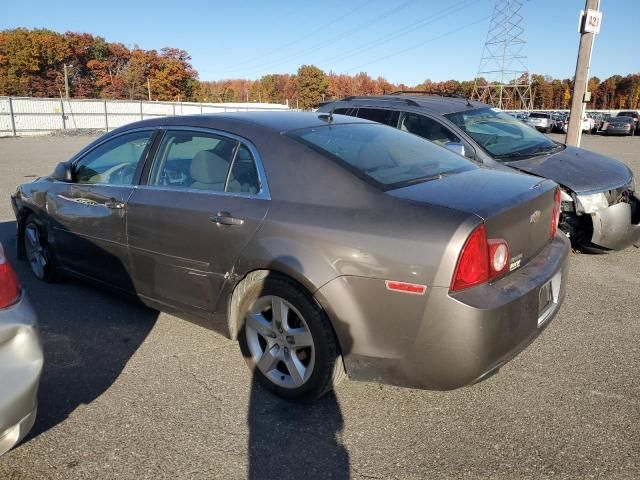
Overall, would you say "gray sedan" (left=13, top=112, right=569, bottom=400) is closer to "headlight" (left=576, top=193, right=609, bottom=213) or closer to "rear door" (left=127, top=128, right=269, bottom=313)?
"rear door" (left=127, top=128, right=269, bottom=313)

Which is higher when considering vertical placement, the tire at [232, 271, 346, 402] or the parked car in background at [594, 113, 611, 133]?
the parked car in background at [594, 113, 611, 133]

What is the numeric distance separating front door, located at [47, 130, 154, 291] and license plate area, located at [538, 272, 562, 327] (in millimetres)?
2689

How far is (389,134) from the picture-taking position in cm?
365

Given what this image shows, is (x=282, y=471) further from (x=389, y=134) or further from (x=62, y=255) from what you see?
(x=62, y=255)

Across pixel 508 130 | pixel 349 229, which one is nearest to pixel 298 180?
pixel 349 229

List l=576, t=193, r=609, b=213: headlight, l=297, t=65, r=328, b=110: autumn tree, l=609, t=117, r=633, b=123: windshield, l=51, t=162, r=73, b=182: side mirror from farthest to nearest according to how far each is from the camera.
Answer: l=297, t=65, r=328, b=110: autumn tree
l=609, t=117, r=633, b=123: windshield
l=576, t=193, r=609, b=213: headlight
l=51, t=162, r=73, b=182: side mirror

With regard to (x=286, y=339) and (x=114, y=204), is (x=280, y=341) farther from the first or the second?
(x=114, y=204)

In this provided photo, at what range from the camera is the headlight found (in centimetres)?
483

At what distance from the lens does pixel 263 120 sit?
334cm

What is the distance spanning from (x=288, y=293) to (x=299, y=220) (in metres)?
0.39

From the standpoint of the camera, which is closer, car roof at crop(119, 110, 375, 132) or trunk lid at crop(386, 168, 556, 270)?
trunk lid at crop(386, 168, 556, 270)

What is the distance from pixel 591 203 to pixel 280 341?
353 centimetres

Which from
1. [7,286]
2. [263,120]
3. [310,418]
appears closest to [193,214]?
[263,120]

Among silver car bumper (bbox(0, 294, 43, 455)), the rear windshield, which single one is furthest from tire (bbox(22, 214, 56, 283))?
the rear windshield
